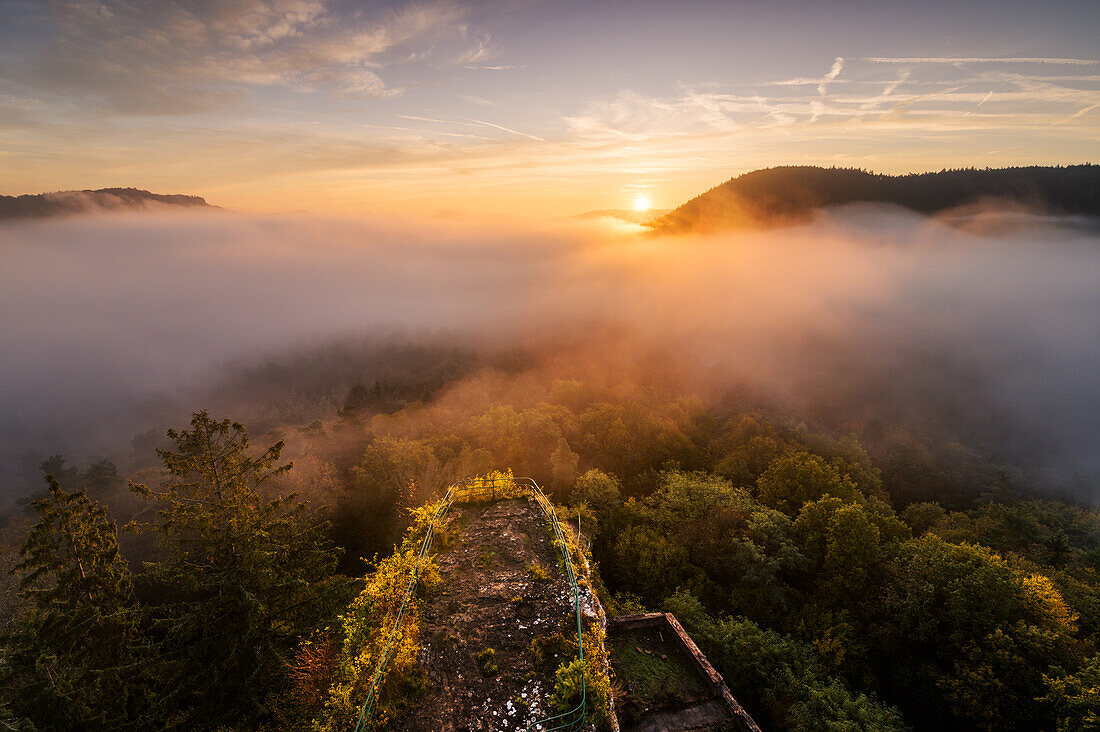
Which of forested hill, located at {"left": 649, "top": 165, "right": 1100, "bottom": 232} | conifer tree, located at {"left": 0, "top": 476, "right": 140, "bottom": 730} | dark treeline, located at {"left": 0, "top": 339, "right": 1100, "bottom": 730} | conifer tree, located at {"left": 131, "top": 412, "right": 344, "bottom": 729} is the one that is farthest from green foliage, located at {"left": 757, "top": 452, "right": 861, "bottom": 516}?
forested hill, located at {"left": 649, "top": 165, "right": 1100, "bottom": 232}

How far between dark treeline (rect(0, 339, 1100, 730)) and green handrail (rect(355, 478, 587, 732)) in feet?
6.10


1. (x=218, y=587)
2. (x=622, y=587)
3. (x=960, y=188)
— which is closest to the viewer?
(x=218, y=587)

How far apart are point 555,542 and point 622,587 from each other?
15962 mm

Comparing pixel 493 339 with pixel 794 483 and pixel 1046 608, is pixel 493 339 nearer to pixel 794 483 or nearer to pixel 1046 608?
pixel 794 483

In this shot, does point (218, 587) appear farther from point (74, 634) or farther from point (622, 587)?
point (622, 587)

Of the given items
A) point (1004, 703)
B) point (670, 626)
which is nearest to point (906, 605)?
point (1004, 703)

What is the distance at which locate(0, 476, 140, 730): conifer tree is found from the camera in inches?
667

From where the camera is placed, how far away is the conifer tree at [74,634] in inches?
667

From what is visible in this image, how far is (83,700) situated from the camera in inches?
671

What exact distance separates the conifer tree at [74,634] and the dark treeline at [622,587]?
0.08 meters

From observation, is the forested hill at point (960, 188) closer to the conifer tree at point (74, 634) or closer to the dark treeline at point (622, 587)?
the dark treeline at point (622, 587)

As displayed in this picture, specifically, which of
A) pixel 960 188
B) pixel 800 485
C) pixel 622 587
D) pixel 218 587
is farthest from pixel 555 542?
pixel 960 188

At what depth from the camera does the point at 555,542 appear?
17.4m

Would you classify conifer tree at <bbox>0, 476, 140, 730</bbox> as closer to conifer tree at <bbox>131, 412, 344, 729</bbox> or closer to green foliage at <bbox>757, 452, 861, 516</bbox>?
conifer tree at <bbox>131, 412, 344, 729</bbox>
